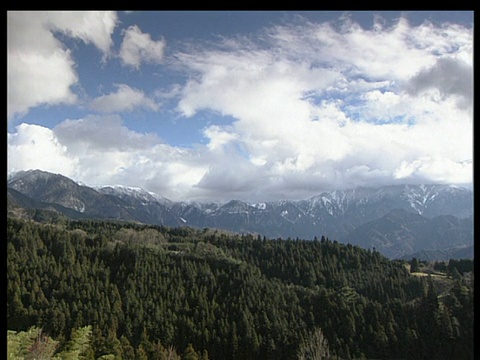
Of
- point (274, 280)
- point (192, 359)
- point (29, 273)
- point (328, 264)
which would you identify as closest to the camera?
point (192, 359)

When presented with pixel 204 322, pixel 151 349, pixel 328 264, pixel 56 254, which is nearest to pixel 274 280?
pixel 328 264

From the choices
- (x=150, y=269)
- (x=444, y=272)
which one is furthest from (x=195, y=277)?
(x=444, y=272)

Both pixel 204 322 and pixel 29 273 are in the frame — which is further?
pixel 29 273

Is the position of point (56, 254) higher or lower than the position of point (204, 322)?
higher
